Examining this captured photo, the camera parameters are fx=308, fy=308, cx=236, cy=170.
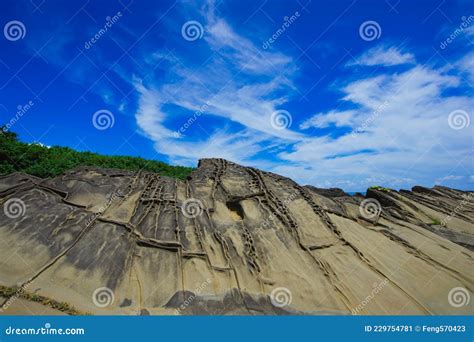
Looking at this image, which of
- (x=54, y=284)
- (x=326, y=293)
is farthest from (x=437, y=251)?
(x=54, y=284)

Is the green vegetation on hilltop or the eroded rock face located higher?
the green vegetation on hilltop

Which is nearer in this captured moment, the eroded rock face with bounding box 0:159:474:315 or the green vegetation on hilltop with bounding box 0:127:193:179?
the eroded rock face with bounding box 0:159:474:315

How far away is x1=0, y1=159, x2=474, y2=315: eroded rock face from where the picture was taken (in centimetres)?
867

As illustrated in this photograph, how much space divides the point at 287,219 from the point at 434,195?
1496 cm

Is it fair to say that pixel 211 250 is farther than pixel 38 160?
No

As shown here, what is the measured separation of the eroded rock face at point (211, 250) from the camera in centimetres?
867

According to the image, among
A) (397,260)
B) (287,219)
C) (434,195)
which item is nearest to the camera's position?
(397,260)

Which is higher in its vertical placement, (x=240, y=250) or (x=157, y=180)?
(x=157, y=180)

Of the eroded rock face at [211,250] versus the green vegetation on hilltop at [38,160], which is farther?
the green vegetation on hilltop at [38,160]

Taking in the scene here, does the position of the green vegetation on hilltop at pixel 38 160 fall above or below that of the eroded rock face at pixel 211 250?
above

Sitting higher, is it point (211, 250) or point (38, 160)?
point (38, 160)

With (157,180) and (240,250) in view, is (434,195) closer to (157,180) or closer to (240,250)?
(240,250)

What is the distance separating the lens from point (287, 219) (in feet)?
41.2

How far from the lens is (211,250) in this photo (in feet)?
35.2
